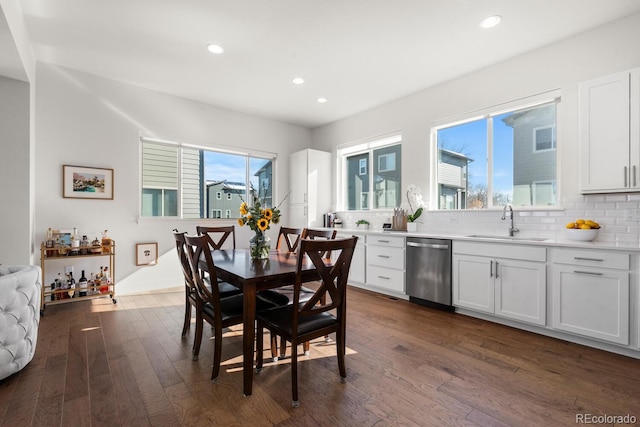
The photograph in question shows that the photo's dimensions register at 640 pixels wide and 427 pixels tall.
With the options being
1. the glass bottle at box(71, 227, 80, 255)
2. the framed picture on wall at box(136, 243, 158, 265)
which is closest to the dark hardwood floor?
the glass bottle at box(71, 227, 80, 255)

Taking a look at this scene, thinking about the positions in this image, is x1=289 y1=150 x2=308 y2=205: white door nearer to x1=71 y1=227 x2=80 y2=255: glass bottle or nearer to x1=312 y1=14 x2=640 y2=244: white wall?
x1=312 y1=14 x2=640 y2=244: white wall

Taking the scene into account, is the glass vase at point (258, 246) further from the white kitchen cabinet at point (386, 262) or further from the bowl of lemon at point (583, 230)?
the bowl of lemon at point (583, 230)

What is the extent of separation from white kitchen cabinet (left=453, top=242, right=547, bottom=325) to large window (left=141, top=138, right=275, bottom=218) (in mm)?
2885

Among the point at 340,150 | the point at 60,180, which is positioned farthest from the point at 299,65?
the point at 60,180

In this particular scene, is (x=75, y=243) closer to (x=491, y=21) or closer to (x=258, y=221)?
(x=258, y=221)

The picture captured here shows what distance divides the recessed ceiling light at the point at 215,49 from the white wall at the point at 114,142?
5.49 ft

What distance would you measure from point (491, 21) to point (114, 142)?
4710 mm

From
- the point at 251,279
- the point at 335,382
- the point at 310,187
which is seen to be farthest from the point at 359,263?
the point at 251,279

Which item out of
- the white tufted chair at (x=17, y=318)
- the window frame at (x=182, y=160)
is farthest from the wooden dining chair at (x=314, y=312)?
the window frame at (x=182, y=160)

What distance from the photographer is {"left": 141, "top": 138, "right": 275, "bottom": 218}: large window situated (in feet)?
14.9

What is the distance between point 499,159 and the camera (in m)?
3.72

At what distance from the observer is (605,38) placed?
113 inches

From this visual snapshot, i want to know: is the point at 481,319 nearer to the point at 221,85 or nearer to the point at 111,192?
the point at 221,85

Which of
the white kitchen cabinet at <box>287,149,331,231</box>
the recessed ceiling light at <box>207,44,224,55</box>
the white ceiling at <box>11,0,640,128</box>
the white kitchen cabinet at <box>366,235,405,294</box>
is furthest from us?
the white kitchen cabinet at <box>287,149,331,231</box>
